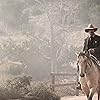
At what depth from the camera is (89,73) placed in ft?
28.9

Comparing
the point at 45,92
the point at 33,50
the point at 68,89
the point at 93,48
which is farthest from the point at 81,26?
the point at 93,48

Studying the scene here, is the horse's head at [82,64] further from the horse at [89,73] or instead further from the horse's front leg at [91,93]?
the horse's front leg at [91,93]

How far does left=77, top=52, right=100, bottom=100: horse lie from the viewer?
8445mm

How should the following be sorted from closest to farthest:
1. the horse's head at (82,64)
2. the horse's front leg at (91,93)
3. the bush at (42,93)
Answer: the horse's head at (82,64), the horse's front leg at (91,93), the bush at (42,93)

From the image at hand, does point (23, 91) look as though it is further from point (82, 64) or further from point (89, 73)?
point (82, 64)

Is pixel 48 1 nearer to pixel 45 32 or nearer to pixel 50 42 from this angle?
pixel 45 32

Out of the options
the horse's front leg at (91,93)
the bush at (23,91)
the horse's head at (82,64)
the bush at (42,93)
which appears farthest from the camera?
the bush at (42,93)

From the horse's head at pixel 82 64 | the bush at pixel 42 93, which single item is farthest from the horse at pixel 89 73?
the bush at pixel 42 93

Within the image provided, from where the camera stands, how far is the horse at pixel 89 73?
8.45 m

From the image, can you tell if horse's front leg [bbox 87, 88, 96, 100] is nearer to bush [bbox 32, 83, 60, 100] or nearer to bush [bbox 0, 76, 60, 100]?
bush [bbox 0, 76, 60, 100]

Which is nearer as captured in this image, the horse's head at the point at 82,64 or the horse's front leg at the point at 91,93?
the horse's head at the point at 82,64

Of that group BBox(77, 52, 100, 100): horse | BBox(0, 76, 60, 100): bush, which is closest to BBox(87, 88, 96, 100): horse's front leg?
BBox(77, 52, 100, 100): horse

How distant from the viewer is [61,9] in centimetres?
2814

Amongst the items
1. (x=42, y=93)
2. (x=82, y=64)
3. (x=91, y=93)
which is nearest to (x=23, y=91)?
(x=42, y=93)
